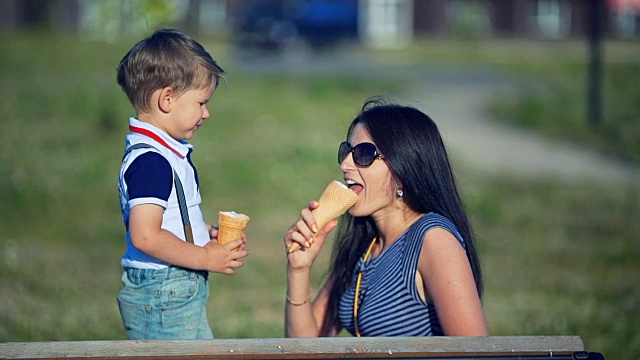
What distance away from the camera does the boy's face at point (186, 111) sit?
3010 millimetres

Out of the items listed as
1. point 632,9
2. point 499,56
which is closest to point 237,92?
point 499,56

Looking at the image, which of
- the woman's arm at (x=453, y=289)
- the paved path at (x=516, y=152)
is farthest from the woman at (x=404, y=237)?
the paved path at (x=516, y=152)

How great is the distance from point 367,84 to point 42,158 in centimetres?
832

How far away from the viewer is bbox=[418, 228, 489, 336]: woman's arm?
118 inches

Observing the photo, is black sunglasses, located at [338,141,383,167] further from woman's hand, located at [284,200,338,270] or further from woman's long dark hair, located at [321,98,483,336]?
woman's hand, located at [284,200,338,270]

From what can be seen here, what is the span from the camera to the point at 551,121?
44.4 ft

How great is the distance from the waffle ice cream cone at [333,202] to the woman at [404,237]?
0.08 feet

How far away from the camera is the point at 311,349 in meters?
2.57

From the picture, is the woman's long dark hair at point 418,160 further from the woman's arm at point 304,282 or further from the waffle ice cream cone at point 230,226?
the waffle ice cream cone at point 230,226

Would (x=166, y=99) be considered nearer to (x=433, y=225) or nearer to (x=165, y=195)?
(x=165, y=195)

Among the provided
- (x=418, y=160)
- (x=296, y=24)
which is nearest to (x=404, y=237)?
(x=418, y=160)

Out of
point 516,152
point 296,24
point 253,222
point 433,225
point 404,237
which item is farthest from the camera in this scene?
point 296,24

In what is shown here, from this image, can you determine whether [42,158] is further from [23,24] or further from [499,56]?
[23,24]

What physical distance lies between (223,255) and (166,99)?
1.62 ft
